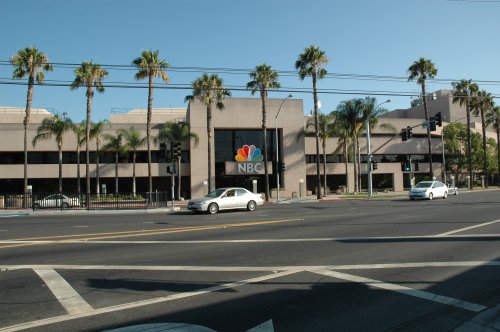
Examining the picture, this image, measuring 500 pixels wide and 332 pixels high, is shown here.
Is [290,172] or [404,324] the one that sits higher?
[290,172]

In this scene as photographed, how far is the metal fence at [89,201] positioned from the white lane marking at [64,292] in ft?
70.4

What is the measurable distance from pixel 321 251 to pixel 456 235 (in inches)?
196

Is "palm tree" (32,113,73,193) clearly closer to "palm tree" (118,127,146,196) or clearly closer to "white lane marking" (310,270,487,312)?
"palm tree" (118,127,146,196)

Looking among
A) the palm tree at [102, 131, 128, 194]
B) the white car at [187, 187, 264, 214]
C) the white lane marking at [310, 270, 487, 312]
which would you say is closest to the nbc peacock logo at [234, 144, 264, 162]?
the palm tree at [102, 131, 128, 194]

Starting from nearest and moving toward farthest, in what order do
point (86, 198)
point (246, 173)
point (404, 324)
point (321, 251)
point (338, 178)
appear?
point (404, 324) < point (321, 251) < point (86, 198) < point (246, 173) < point (338, 178)

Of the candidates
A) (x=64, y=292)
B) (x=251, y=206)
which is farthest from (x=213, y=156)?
(x=64, y=292)

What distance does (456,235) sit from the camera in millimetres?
13070

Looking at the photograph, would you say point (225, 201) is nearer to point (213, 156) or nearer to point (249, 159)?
point (213, 156)

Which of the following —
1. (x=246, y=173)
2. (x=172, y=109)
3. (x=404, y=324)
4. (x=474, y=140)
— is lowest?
(x=404, y=324)

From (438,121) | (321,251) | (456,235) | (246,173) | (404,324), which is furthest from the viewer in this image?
(246,173)

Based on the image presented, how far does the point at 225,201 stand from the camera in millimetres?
26484

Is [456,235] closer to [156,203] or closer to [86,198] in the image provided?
[156,203]

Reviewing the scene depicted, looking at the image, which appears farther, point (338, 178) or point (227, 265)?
point (338, 178)

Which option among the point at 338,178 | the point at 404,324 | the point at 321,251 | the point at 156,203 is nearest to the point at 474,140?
the point at 338,178
